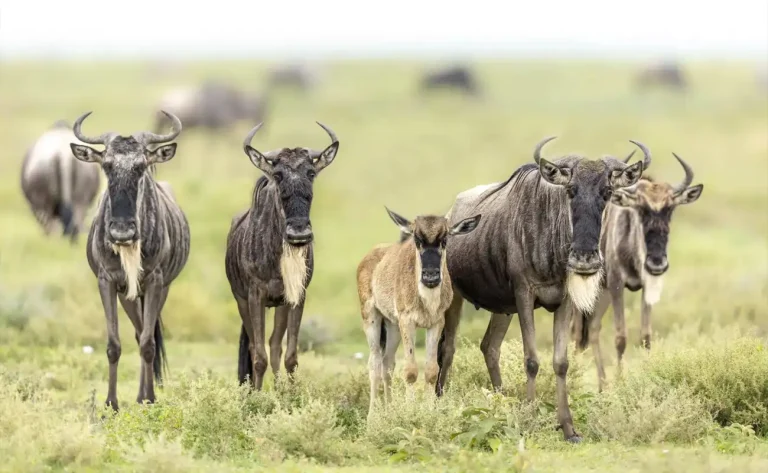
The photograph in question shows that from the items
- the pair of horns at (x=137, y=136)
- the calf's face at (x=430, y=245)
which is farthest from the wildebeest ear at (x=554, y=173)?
the pair of horns at (x=137, y=136)

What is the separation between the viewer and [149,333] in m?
11.5

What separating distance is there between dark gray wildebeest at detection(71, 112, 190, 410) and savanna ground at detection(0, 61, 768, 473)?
70 cm

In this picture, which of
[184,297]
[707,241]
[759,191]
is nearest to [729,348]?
[184,297]

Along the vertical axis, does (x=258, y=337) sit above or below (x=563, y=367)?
above

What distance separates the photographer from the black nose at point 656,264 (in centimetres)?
1238

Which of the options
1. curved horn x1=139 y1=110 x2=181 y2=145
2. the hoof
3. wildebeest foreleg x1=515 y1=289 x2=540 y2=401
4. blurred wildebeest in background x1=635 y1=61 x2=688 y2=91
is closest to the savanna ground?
the hoof

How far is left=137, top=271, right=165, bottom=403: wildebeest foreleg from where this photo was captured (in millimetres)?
11414

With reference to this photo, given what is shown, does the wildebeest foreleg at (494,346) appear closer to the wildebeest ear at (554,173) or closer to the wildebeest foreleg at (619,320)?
the wildebeest ear at (554,173)

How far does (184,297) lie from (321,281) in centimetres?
289

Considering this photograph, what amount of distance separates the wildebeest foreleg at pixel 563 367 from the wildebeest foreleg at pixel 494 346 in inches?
44.7

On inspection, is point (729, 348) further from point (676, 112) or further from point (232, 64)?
point (232, 64)

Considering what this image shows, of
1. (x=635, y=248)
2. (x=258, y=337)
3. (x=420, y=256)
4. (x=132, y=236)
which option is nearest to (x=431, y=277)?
(x=420, y=256)

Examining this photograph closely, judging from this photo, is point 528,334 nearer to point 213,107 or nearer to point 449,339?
point 449,339

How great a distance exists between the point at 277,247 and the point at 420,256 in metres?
1.64
